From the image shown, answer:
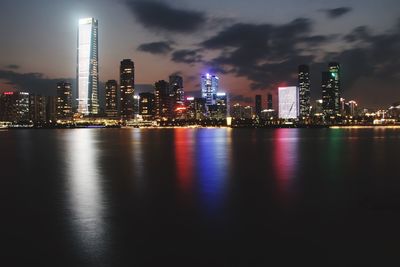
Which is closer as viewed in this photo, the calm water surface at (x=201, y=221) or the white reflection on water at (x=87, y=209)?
the calm water surface at (x=201, y=221)

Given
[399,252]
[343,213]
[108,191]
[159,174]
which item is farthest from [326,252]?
[159,174]

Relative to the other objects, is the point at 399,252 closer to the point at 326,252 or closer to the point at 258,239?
the point at 326,252

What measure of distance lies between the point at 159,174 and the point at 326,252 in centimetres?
1697

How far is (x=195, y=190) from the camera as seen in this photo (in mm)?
19422

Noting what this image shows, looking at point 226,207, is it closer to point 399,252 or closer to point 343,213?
point 343,213

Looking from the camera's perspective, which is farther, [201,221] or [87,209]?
[87,209]

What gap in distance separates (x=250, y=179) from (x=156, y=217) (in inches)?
427

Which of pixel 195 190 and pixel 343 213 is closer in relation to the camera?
pixel 343 213

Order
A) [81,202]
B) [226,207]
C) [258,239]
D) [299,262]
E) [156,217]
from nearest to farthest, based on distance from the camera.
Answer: [299,262] → [258,239] → [156,217] → [226,207] → [81,202]

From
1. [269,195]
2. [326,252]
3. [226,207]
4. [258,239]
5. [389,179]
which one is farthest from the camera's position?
[389,179]

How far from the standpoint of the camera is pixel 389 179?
2342 cm

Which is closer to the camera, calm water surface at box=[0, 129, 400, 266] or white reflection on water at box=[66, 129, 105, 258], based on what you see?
calm water surface at box=[0, 129, 400, 266]

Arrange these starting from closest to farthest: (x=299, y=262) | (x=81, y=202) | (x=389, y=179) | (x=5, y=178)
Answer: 1. (x=299, y=262)
2. (x=81, y=202)
3. (x=389, y=179)
4. (x=5, y=178)

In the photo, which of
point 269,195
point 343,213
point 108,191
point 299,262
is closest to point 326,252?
point 299,262
